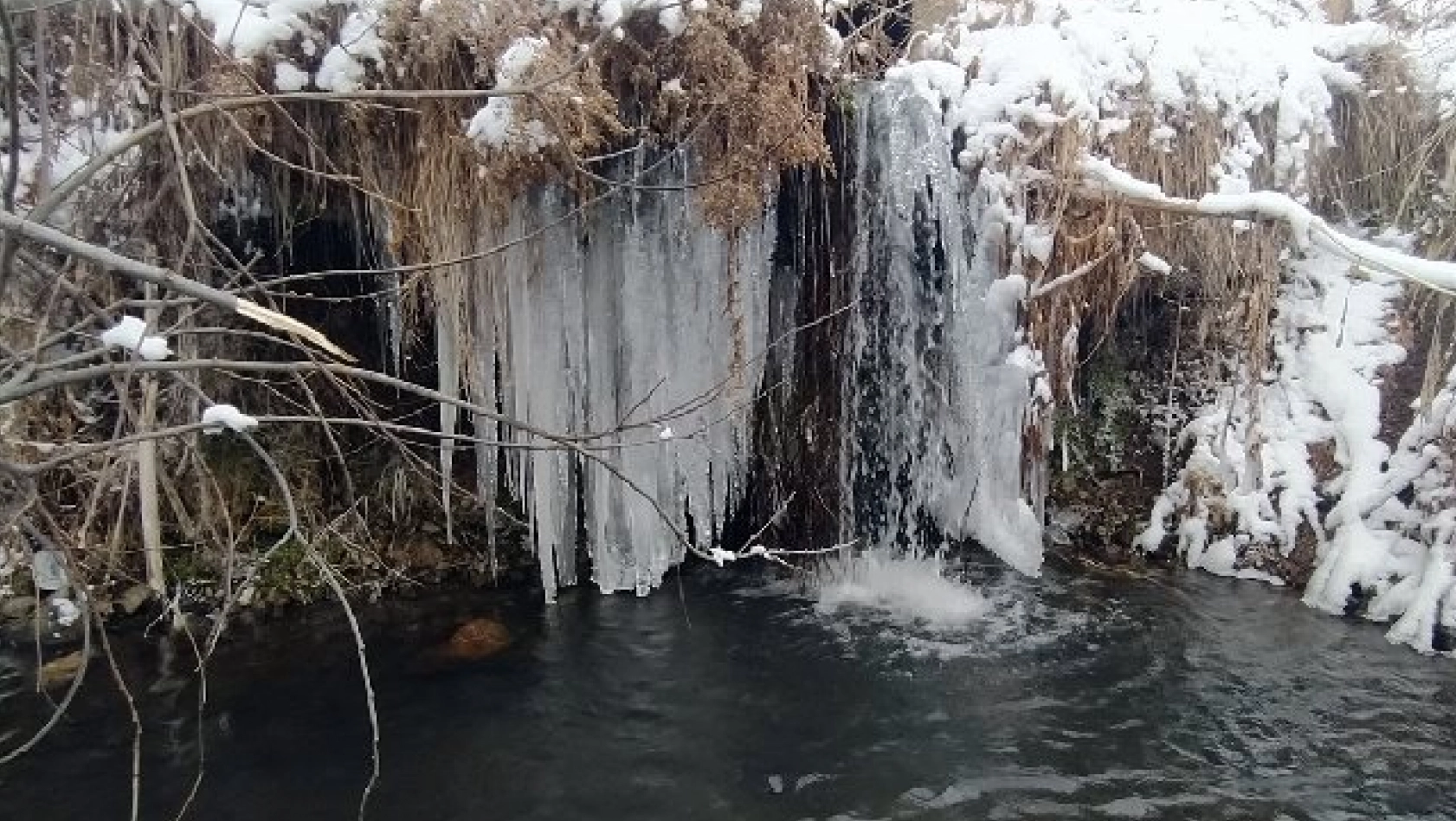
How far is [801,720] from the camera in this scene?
465 cm

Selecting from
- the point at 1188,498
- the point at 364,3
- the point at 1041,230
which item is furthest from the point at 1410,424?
the point at 364,3

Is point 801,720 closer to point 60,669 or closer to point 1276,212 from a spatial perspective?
point 1276,212

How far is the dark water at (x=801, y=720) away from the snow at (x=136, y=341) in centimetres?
264

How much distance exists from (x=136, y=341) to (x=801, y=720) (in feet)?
Result: 11.0

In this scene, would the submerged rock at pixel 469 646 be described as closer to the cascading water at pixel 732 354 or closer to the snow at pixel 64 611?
the cascading water at pixel 732 354

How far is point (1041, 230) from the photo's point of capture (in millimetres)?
5320

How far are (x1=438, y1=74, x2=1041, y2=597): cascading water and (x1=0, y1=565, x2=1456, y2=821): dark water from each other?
1.77 ft

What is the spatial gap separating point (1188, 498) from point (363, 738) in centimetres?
432

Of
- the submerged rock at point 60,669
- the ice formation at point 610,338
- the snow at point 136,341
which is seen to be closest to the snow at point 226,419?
the snow at point 136,341

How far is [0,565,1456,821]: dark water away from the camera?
411 cm

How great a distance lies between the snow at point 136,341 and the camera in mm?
1831

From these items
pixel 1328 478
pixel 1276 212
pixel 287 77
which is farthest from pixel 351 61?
pixel 1328 478

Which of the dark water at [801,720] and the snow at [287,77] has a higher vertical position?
the snow at [287,77]

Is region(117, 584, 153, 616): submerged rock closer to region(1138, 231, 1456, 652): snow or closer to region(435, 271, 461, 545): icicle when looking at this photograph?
region(435, 271, 461, 545): icicle
